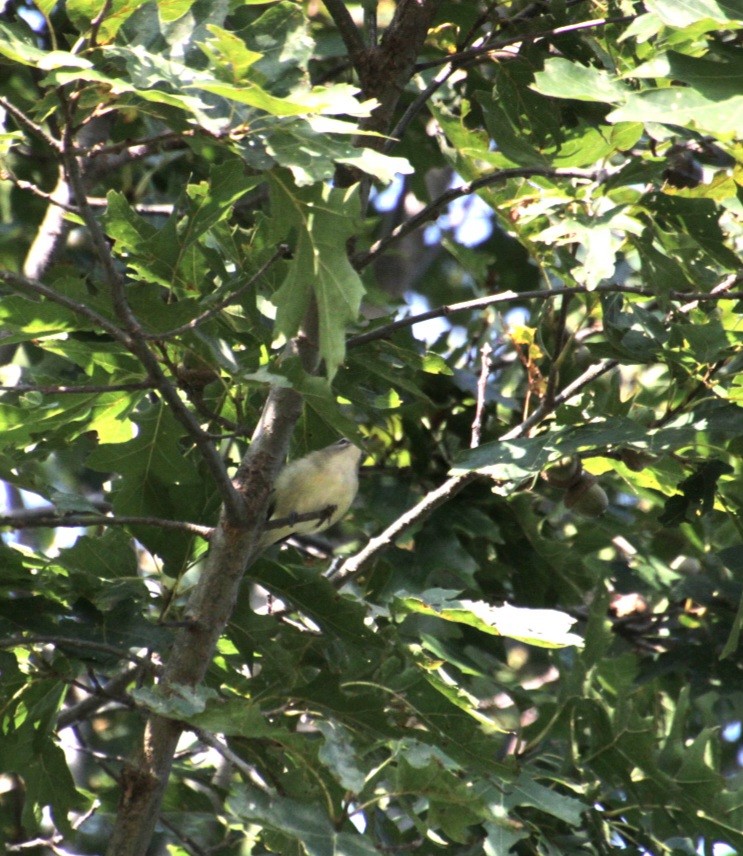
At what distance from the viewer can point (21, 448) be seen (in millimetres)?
3311

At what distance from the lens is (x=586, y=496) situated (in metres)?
3.78

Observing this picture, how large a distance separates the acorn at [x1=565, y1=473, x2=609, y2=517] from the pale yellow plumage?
84cm

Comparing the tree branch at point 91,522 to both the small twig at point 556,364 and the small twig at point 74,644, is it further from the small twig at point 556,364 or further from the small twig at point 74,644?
the small twig at point 556,364

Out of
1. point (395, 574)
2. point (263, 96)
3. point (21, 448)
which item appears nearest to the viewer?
point (263, 96)

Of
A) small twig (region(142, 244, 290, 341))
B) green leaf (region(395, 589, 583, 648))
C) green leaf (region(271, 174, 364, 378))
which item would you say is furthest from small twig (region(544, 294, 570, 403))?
green leaf (region(271, 174, 364, 378))

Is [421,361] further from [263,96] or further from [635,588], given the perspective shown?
[635,588]

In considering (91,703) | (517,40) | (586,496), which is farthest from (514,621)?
(91,703)

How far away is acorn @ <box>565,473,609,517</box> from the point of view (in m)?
3.76

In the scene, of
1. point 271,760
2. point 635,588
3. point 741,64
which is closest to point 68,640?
point 271,760

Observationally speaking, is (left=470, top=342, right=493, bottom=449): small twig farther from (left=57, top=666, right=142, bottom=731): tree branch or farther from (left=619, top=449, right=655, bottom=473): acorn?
(left=57, top=666, right=142, bottom=731): tree branch

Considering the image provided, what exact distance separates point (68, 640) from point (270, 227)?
1.11 metres

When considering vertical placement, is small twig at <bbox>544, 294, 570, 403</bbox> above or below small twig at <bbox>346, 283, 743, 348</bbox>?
below

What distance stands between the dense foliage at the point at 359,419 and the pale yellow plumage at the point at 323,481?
18 cm

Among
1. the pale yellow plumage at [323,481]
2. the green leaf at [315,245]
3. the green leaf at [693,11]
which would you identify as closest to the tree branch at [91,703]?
the pale yellow plumage at [323,481]
